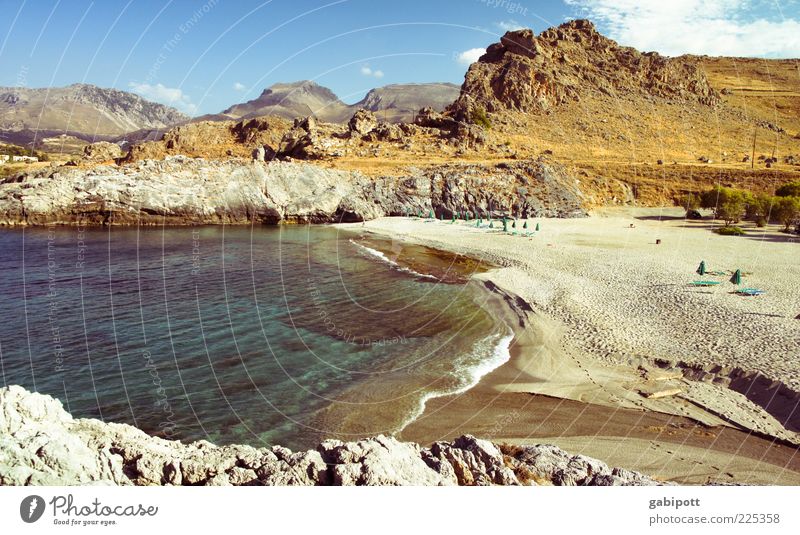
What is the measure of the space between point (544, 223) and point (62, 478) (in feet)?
179

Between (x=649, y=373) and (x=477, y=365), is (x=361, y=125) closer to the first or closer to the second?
(x=477, y=365)

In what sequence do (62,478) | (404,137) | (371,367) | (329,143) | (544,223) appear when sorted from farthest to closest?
(404,137) < (329,143) < (544,223) < (371,367) < (62,478)

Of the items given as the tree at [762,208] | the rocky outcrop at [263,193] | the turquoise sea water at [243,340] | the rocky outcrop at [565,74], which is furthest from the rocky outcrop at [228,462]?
the rocky outcrop at [565,74]

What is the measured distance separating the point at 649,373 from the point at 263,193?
4956 cm

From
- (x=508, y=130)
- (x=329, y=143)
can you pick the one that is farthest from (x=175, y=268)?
(x=508, y=130)

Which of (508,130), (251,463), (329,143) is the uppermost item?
(508,130)

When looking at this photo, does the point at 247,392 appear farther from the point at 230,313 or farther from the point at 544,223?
the point at 544,223

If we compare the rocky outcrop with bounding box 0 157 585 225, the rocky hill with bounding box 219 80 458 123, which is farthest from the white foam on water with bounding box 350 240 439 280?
the rocky outcrop with bounding box 0 157 585 225

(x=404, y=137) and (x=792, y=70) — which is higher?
(x=792, y=70)

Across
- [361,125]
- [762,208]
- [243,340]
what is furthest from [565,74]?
[243,340]

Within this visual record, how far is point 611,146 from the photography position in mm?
83688

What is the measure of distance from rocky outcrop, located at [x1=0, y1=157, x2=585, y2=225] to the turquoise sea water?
17.7 m

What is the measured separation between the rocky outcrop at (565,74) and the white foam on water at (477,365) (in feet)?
228

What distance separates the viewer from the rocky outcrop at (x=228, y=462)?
4.96 m
